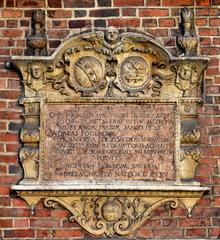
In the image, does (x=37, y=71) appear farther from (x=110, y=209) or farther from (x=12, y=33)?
(x=110, y=209)

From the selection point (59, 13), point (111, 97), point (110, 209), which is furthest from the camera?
point (59, 13)

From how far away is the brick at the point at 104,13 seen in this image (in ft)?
20.9

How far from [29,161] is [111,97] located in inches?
34.5

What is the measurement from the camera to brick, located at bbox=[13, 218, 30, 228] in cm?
620

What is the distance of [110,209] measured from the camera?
6180mm

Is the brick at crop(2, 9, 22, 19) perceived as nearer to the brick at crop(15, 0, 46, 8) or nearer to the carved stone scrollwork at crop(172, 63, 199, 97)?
the brick at crop(15, 0, 46, 8)

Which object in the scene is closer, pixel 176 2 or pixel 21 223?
pixel 21 223

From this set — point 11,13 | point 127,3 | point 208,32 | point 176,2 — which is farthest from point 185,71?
point 11,13

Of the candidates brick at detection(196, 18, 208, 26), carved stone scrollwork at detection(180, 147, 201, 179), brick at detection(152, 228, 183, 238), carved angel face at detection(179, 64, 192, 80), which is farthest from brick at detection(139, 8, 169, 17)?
brick at detection(152, 228, 183, 238)

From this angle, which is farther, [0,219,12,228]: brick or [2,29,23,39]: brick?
[2,29,23,39]: brick

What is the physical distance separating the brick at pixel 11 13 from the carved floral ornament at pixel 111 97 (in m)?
0.18

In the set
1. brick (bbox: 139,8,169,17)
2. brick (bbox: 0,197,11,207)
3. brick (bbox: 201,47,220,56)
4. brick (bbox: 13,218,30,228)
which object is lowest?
brick (bbox: 13,218,30,228)

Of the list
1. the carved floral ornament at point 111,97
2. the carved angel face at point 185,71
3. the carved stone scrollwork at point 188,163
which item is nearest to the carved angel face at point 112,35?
the carved floral ornament at point 111,97

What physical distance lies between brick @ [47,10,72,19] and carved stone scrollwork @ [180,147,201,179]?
1.54 m
